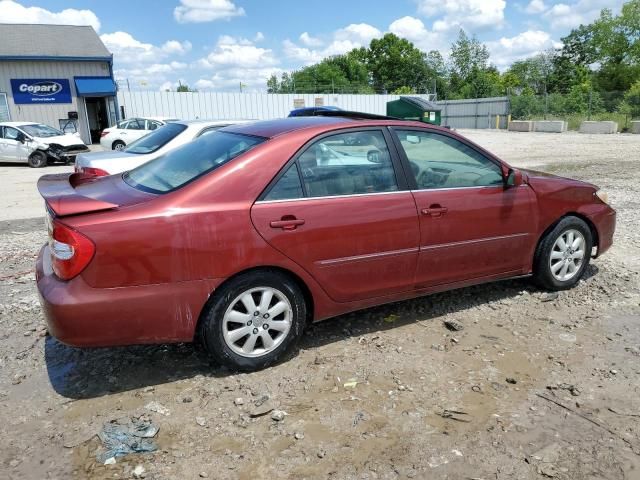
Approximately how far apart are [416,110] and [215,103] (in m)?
12.7

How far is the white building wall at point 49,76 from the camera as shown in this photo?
24641 millimetres

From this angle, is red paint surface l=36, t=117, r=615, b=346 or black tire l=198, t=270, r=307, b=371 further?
black tire l=198, t=270, r=307, b=371

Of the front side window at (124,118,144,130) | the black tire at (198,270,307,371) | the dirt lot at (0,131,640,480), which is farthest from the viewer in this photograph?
the front side window at (124,118,144,130)

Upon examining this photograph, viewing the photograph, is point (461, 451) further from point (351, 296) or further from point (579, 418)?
point (351, 296)

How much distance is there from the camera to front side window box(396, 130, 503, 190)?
4043mm

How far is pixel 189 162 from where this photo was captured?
12.3 ft

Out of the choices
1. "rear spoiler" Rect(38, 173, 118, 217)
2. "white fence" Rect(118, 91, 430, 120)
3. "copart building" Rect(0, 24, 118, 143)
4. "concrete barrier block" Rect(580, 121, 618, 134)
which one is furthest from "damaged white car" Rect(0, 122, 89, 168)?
"concrete barrier block" Rect(580, 121, 618, 134)

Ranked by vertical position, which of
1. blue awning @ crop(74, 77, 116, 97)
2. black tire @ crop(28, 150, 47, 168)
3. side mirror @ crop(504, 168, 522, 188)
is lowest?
black tire @ crop(28, 150, 47, 168)

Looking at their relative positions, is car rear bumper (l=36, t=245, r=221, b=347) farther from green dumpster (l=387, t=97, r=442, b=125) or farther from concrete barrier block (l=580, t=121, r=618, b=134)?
concrete barrier block (l=580, t=121, r=618, b=134)

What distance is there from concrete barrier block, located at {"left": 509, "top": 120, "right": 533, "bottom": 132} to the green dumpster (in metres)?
13.1

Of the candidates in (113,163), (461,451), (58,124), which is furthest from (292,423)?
(58,124)

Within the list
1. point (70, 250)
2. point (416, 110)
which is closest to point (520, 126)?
point (416, 110)

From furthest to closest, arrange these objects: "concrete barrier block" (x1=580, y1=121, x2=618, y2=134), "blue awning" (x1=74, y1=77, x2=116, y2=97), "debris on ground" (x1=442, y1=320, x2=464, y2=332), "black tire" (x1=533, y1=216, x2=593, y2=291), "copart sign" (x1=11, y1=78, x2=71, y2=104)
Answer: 1. "concrete barrier block" (x1=580, y1=121, x2=618, y2=134)
2. "blue awning" (x1=74, y1=77, x2=116, y2=97)
3. "copart sign" (x1=11, y1=78, x2=71, y2=104)
4. "black tire" (x1=533, y1=216, x2=593, y2=291)
5. "debris on ground" (x1=442, y1=320, x2=464, y2=332)

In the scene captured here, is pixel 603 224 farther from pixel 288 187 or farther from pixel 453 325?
pixel 288 187
